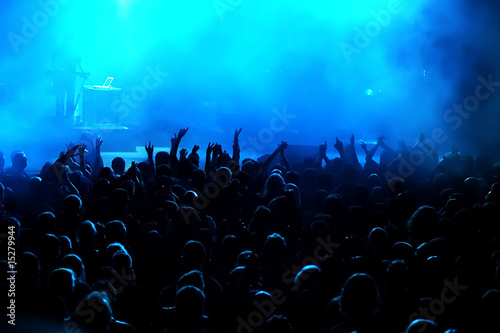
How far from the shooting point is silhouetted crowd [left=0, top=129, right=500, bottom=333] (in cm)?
230

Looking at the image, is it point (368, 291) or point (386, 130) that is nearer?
point (368, 291)

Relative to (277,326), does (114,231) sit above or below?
above

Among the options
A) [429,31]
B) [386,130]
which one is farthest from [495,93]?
[386,130]

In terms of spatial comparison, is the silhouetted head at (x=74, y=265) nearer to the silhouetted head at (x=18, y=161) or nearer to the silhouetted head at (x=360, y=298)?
the silhouetted head at (x=360, y=298)

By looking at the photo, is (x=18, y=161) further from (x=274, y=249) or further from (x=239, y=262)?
(x=274, y=249)

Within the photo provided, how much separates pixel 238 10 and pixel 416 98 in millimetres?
5929

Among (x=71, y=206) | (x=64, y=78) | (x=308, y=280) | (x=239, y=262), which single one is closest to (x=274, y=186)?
(x=239, y=262)

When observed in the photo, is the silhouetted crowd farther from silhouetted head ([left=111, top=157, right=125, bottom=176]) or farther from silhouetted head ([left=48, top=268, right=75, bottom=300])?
silhouetted head ([left=111, top=157, right=125, bottom=176])

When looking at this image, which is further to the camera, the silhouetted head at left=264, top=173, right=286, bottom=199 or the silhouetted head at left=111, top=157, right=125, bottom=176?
the silhouetted head at left=111, top=157, right=125, bottom=176

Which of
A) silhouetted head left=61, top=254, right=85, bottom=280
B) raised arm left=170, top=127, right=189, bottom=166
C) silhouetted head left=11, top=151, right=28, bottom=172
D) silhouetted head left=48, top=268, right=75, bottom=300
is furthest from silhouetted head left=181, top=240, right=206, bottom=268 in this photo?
silhouetted head left=11, top=151, right=28, bottom=172

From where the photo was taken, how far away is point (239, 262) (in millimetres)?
3156

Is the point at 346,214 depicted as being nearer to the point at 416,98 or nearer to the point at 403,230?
the point at 403,230

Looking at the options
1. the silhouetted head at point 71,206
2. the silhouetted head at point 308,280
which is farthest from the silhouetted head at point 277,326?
the silhouetted head at point 71,206

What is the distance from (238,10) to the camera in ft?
50.8
